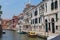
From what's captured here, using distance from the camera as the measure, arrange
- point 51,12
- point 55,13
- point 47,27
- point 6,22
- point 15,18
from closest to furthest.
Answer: point 55,13, point 51,12, point 47,27, point 15,18, point 6,22

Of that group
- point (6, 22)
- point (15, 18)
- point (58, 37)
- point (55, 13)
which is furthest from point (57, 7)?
point (6, 22)

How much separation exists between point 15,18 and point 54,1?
82210 millimetres

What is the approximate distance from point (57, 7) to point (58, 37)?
1192 inches

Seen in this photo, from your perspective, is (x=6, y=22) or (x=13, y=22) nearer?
(x=13, y=22)

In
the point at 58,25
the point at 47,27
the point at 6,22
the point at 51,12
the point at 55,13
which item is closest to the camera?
the point at 58,25

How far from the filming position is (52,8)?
39375mm

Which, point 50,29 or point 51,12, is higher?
point 51,12

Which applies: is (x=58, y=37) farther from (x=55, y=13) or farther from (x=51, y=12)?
(x=51, y=12)

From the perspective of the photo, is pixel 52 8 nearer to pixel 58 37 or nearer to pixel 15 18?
pixel 58 37

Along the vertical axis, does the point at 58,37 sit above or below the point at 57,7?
below

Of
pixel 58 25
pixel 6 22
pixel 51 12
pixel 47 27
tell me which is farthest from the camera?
pixel 6 22

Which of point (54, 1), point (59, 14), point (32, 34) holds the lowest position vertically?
point (32, 34)

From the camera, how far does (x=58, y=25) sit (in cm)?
3422

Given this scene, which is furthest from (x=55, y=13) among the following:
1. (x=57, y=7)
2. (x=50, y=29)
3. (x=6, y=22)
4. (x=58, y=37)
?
(x=6, y=22)
